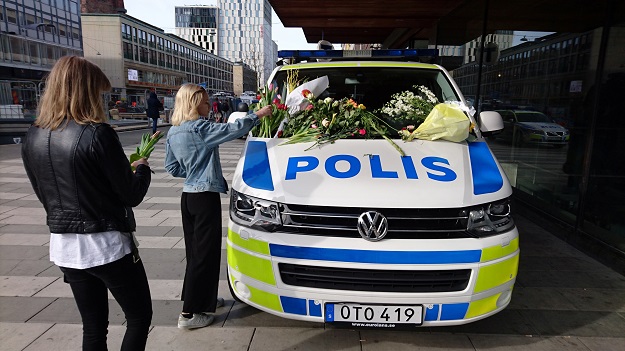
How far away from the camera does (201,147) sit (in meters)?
2.80

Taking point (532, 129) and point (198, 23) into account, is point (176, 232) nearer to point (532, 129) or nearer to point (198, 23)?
point (532, 129)

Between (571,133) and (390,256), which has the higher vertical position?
(571,133)

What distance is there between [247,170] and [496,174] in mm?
1699

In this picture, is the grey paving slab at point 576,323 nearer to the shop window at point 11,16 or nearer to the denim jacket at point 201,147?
the denim jacket at point 201,147

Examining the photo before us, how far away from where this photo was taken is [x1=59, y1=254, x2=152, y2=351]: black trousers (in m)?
2.01

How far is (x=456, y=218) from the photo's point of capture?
2.48m

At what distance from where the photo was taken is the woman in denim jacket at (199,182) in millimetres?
2792

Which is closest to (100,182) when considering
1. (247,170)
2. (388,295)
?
(247,170)

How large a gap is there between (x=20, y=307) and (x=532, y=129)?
276 inches

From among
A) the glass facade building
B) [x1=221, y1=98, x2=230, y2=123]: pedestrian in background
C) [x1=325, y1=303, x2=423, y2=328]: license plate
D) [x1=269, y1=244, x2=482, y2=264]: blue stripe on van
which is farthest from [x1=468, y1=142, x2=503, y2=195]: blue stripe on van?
[x1=221, y1=98, x2=230, y2=123]: pedestrian in background

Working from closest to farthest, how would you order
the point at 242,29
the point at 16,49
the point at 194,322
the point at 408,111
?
the point at 194,322 < the point at 408,111 < the point at 16,49 < the point at 242,29

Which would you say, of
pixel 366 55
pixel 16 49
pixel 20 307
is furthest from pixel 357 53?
pixel 16 49

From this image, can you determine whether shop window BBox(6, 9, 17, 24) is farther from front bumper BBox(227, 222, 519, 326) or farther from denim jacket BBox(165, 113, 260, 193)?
front bumper BBox(227, 222, 519, 326)

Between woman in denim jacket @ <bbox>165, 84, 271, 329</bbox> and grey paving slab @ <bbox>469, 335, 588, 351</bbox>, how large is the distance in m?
1.97
